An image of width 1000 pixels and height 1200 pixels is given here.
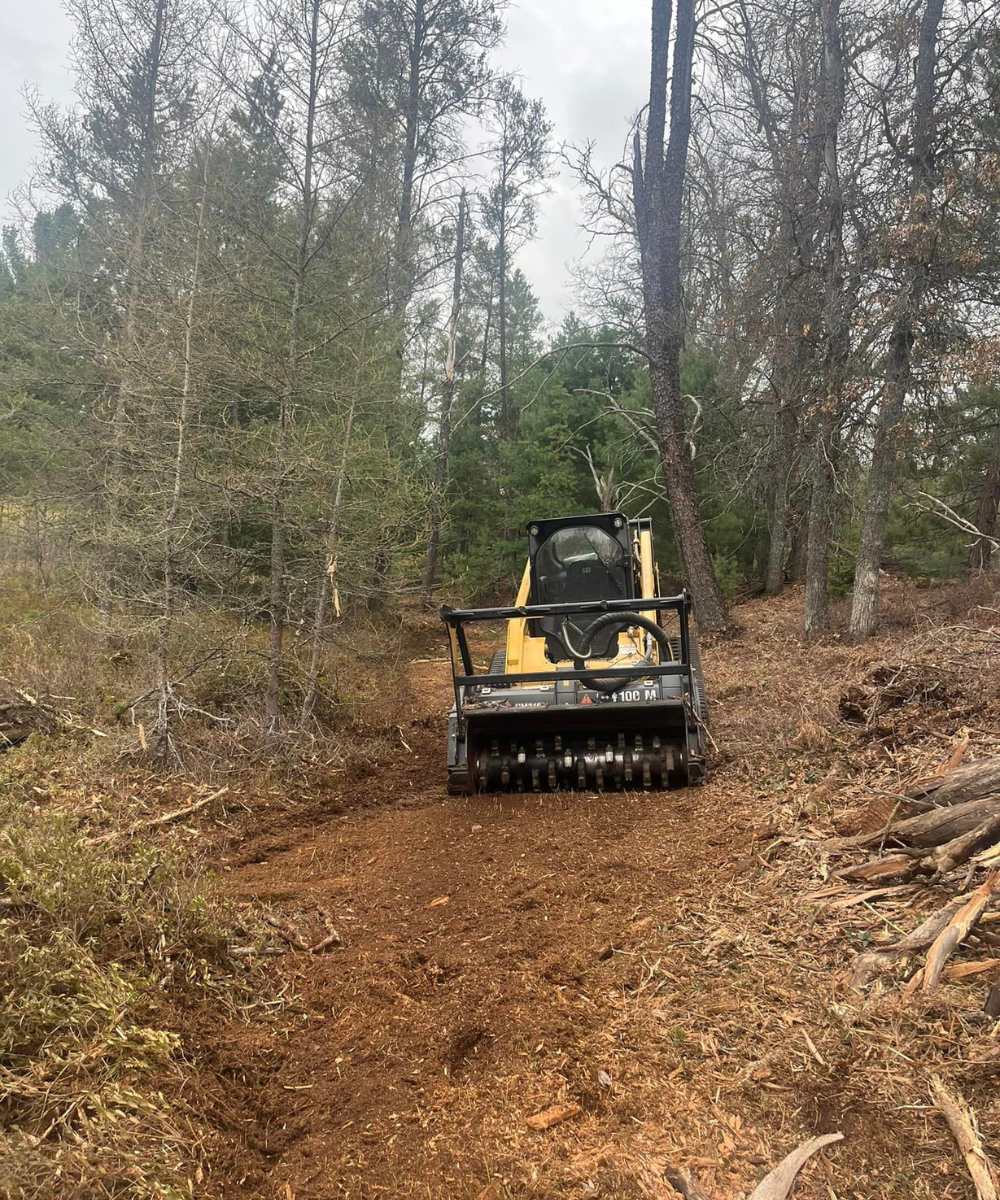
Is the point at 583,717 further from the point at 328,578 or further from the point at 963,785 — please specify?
the point at 328,578

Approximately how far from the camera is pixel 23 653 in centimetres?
898

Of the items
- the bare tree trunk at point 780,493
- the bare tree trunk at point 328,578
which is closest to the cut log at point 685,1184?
the bare tree trunk at point 328,578

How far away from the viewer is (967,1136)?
87.0 inches

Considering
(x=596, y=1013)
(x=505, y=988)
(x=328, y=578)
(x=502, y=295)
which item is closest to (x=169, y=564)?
(x=328, y=578)

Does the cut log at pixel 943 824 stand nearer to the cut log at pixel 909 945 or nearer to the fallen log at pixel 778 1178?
the cut log at pixel 909 945

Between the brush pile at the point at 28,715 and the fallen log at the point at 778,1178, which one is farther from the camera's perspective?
the brush pile at the point at 28,715

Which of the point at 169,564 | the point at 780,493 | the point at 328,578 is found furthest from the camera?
the point at 780,493

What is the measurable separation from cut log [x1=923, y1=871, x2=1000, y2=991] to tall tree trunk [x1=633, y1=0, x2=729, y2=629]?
1014cm

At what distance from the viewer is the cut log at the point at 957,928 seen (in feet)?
9.67

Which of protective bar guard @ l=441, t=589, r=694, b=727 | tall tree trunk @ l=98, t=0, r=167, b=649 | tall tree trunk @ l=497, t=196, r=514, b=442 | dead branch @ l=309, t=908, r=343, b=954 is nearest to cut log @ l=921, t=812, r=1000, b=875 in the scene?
protective bar guard @ l=441, t=589, r=694, b=727

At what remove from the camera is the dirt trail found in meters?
2.53

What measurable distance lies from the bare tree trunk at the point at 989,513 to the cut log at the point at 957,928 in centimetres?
1067

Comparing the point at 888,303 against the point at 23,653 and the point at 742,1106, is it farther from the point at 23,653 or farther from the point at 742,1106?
the point at 23,653

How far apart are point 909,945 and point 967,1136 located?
1.05 m
